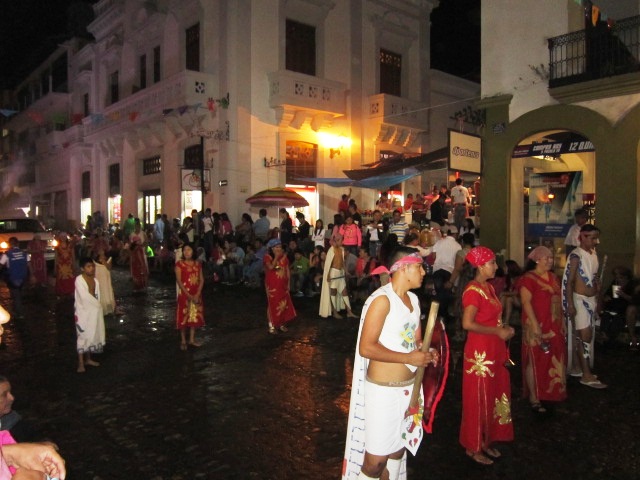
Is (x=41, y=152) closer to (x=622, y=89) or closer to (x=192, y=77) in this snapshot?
(x=192, y=77)

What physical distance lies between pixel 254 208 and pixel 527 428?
15.8 meters

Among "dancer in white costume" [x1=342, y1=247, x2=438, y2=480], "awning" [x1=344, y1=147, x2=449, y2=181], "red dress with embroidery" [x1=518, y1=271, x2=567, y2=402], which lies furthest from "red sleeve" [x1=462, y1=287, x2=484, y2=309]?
"awning" [x1=344, y1=147, x2=449, y2=181]

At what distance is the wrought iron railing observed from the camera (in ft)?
35.7

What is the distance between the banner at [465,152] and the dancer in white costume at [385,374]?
884 centimetres

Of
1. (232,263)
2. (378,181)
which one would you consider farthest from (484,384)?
(378,181)

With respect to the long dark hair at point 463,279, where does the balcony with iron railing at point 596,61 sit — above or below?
above

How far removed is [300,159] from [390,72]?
6498mm

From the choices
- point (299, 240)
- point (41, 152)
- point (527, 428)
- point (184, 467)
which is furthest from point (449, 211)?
point (41, 152)

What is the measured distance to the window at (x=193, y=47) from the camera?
2116 centimetres

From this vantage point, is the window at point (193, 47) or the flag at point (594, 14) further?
the window at point (193, 47)

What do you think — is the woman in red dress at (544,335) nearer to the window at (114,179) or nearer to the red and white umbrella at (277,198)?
the red and white umbrella at (277,198)

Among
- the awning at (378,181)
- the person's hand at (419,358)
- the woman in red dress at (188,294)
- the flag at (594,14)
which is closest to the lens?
the person's hand at (419,358)

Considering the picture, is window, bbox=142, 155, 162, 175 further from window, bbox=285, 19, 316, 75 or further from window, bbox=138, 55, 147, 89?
window, bbox=285, 19, 316, 75

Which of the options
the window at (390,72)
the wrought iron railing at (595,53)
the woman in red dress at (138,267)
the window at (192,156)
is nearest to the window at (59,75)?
the window at (192,156)
